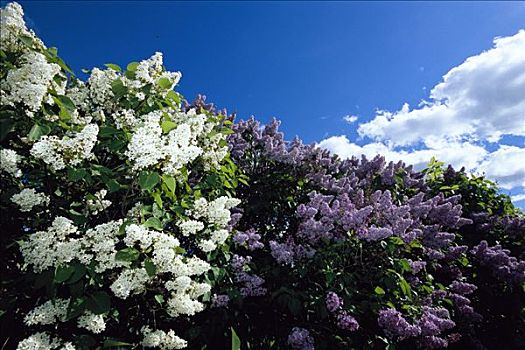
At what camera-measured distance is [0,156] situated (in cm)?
212

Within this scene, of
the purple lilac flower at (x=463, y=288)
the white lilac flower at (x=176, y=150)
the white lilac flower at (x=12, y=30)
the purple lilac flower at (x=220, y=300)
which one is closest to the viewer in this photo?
the white lilac flower at (x=176, y=150)

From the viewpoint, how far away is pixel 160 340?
96.8 inches

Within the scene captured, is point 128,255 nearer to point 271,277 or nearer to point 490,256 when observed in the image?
point 271,277

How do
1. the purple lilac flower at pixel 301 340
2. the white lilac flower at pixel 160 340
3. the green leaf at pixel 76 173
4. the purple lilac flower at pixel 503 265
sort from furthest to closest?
the purple lilac flower at pixel 503 265 < the purple lilac flower at pixel 301 340 < the white lilac flower at pixel 160 340 < the green leaf at pixel 76 173

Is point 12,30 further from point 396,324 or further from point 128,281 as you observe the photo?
point 396,324

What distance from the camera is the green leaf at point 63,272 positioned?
1960 millimetres

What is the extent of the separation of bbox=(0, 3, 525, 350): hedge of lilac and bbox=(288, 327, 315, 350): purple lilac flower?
16mm

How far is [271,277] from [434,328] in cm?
A: 140

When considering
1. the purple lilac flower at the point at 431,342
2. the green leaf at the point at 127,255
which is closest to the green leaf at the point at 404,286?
the purple lilac flower at the point at 431,342

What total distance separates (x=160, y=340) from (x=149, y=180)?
1.02m

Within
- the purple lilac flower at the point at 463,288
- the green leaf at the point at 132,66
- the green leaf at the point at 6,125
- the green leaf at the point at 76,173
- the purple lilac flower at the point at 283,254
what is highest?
the green leaf at the point at 132,66

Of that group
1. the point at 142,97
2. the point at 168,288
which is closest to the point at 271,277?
the point at 168,288

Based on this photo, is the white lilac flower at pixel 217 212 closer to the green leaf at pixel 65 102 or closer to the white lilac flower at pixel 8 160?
the green leaf at pixel 65 102

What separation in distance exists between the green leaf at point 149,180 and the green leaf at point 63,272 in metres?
0.52
